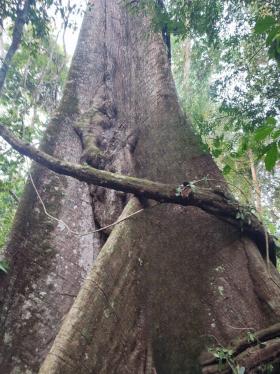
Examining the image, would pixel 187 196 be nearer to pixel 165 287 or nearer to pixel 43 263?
pixel 165 287

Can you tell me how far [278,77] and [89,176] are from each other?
3.22 m

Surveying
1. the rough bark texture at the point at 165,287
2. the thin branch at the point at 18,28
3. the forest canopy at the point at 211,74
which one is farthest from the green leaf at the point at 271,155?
the thin branch at the point at 18,28

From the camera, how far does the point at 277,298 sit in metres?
1.79

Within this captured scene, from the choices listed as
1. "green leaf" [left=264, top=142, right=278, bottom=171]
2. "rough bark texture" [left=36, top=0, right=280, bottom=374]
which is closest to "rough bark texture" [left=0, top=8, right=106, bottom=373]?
"rough bark texture" [left=36, top=0, right=280, bottom=374]

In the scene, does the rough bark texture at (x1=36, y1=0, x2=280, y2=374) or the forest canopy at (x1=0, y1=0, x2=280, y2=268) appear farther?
the forest canopy at (x1=0, y1=0, x2=280, y2=268)

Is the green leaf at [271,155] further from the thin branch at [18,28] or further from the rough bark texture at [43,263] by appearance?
the thin branch at [18,28]

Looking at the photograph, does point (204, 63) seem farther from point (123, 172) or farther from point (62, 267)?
point (62, 267)

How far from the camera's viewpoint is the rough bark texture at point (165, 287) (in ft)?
5.55

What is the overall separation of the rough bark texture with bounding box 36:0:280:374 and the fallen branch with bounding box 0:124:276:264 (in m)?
0.10

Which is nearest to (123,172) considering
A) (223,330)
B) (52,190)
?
(52,190)

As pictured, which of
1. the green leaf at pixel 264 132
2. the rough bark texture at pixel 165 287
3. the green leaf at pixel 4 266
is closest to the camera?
the green leaf at pixel 264 132

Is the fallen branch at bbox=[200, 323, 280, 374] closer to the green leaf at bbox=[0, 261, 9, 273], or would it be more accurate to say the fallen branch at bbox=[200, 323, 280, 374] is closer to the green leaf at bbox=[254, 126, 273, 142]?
the green leaf at bbox=[254, 126, 273, 142]

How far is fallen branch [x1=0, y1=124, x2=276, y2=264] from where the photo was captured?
198 centimetres

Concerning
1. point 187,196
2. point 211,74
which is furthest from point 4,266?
point 211,74
